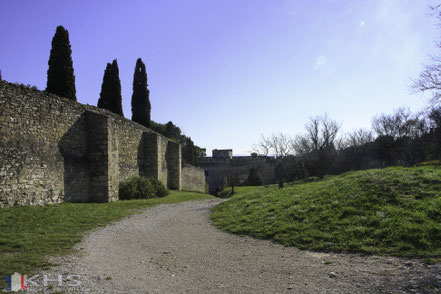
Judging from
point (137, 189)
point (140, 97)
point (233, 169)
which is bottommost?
point (137, 189)

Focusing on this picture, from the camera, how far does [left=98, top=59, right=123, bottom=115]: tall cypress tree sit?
24.9m

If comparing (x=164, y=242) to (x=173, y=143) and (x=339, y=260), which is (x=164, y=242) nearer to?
(x=339, y=260)

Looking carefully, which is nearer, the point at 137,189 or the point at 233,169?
the point at 137,189

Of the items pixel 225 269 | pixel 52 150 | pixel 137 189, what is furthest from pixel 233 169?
pixel 225 269

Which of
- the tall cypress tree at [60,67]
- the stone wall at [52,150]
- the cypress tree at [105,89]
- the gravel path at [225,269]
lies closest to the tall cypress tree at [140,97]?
the cypress tree at [105,89]

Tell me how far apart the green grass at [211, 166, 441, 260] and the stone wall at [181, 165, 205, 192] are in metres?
21.4

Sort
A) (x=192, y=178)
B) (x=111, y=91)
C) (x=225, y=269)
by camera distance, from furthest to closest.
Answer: (x=192, y=178)
(x=111, y=91)
(x=225, y=269)

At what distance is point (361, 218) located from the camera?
23.7ft

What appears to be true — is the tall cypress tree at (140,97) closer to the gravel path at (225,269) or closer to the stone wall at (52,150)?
the stone wall at (52,150)

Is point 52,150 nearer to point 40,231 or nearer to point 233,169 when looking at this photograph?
point 40,231

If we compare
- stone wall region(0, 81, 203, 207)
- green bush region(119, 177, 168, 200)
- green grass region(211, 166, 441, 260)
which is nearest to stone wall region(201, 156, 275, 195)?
green bush region(119, 177, 168, 200)

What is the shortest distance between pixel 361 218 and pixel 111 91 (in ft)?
74.3

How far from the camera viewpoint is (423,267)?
15.6ft

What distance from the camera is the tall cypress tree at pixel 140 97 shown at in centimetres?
3097
